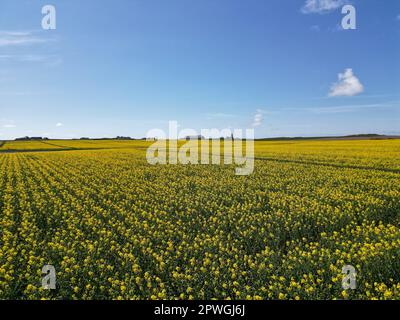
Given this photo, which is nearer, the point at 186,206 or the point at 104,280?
the point at 104,280

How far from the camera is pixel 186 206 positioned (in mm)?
11469

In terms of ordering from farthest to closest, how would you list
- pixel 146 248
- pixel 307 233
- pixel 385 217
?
pixel 385 217
pixel 307 233
pixel 146 248

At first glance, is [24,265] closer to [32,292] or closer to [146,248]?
[32,292]

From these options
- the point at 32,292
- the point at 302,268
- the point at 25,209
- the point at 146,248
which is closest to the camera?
the point at 32,292

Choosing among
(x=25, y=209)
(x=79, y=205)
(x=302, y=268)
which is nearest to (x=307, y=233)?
(x=302, y=268)

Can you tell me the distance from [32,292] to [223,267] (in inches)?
148
